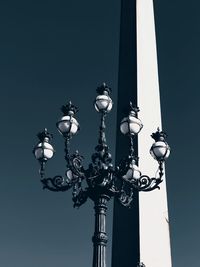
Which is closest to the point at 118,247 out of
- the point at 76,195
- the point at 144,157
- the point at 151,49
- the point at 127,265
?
the point at 127,265

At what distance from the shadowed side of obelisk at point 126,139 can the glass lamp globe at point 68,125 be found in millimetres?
3166

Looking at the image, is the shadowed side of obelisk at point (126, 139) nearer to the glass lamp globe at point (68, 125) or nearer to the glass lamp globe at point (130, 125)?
the glass lamp globe at point (130, 125)

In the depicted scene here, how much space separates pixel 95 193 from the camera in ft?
32.2

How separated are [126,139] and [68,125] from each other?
572 cm

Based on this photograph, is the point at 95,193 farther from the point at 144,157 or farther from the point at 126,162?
the point at 144,157

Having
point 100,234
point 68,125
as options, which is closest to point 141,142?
A: point 68,125

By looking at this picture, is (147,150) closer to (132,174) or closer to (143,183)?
(132,174)

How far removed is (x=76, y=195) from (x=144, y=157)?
5318mm

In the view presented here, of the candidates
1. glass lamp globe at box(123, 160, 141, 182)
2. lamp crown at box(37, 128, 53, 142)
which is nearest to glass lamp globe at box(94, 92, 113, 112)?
lamp crown at box(37, 128, 53, 142)

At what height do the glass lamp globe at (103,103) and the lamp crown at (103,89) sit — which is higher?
the lamp crown at (103,89)

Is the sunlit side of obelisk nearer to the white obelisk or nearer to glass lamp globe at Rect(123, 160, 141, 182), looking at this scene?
the white obelisk

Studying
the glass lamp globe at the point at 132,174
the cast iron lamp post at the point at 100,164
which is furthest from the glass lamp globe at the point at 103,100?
the glass lamp globe at the point at 132,174

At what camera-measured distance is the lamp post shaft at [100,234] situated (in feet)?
29.6

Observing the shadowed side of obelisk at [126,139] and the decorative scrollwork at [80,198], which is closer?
the decorative scrollwork at [80,198]
